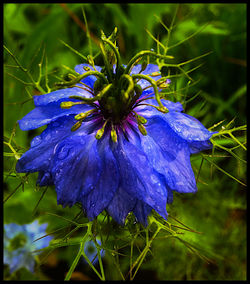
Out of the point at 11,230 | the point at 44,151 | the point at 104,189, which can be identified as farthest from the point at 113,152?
the point at 11,230

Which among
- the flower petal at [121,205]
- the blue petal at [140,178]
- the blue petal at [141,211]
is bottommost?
the blue petal at [141,211]

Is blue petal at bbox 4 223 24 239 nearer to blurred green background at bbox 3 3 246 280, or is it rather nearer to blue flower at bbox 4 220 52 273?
blue flower at bbox 4 220 52 273

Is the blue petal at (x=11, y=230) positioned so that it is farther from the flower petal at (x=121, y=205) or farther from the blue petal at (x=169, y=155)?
the blue petal at (x=169, y=155)

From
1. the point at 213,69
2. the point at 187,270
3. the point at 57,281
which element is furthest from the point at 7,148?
the point at 213,69

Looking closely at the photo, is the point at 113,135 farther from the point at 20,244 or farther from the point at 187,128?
the point at 20,244

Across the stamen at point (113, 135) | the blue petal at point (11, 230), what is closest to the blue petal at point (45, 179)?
the stamen at point (113, 135)

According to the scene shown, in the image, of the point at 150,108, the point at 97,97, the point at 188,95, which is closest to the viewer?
the point at 97,97

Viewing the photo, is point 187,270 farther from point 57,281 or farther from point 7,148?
point 7,148
